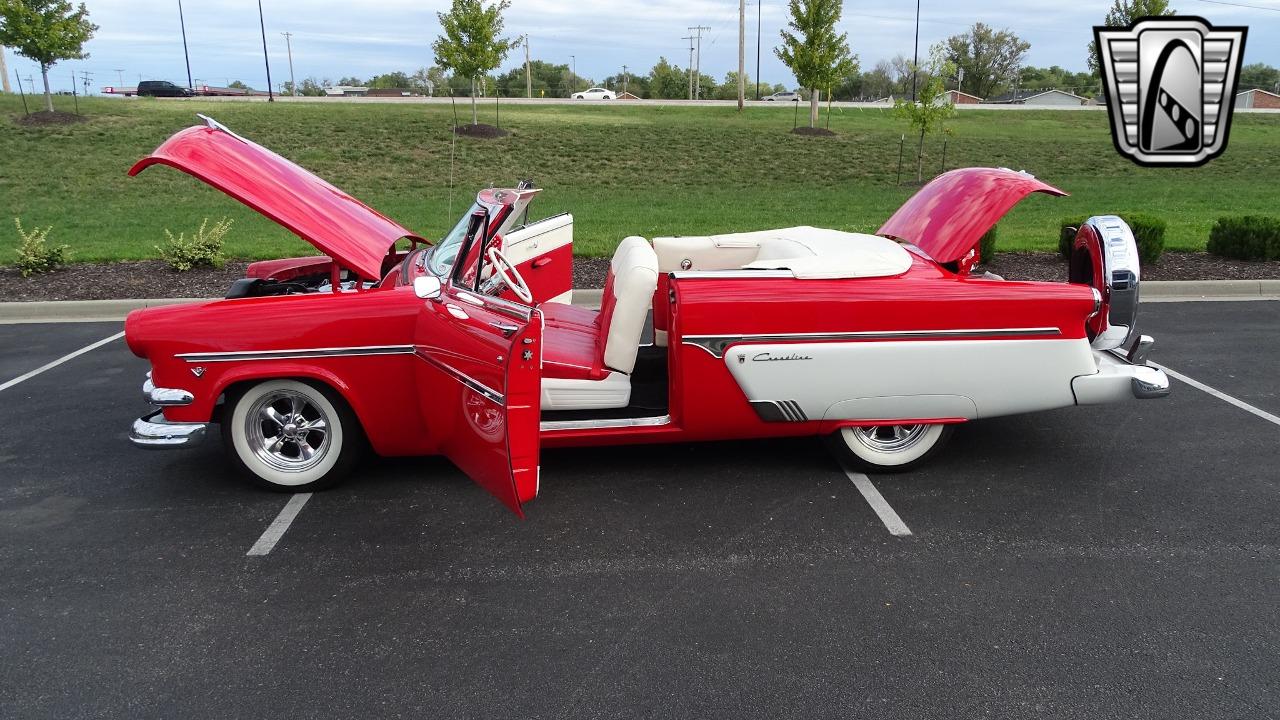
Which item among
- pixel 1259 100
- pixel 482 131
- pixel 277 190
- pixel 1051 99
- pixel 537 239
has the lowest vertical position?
pixel 537 239

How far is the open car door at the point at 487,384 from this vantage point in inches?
133

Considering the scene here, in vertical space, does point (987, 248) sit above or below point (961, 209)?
below

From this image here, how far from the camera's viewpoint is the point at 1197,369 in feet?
21.5

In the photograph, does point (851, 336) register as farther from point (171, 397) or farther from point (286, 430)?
point (171, 397)

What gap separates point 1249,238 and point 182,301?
11341 millimetres

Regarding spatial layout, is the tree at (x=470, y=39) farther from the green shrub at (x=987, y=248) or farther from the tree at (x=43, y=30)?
the green shrub at (x=987, y=248)

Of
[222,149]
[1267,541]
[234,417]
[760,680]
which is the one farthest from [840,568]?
[222,149]

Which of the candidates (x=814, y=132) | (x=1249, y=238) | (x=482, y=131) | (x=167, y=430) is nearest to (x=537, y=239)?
(x=167, y=430)

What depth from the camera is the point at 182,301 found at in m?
8.62

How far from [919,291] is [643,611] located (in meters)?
2.08

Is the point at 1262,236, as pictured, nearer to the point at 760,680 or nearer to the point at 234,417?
the point at 760,680

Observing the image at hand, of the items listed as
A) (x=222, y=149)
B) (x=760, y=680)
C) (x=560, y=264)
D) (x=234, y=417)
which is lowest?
(x=760, y=680)

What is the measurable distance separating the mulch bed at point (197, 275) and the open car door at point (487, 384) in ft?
17.5

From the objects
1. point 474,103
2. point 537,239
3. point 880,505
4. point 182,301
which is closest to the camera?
point 880,505
